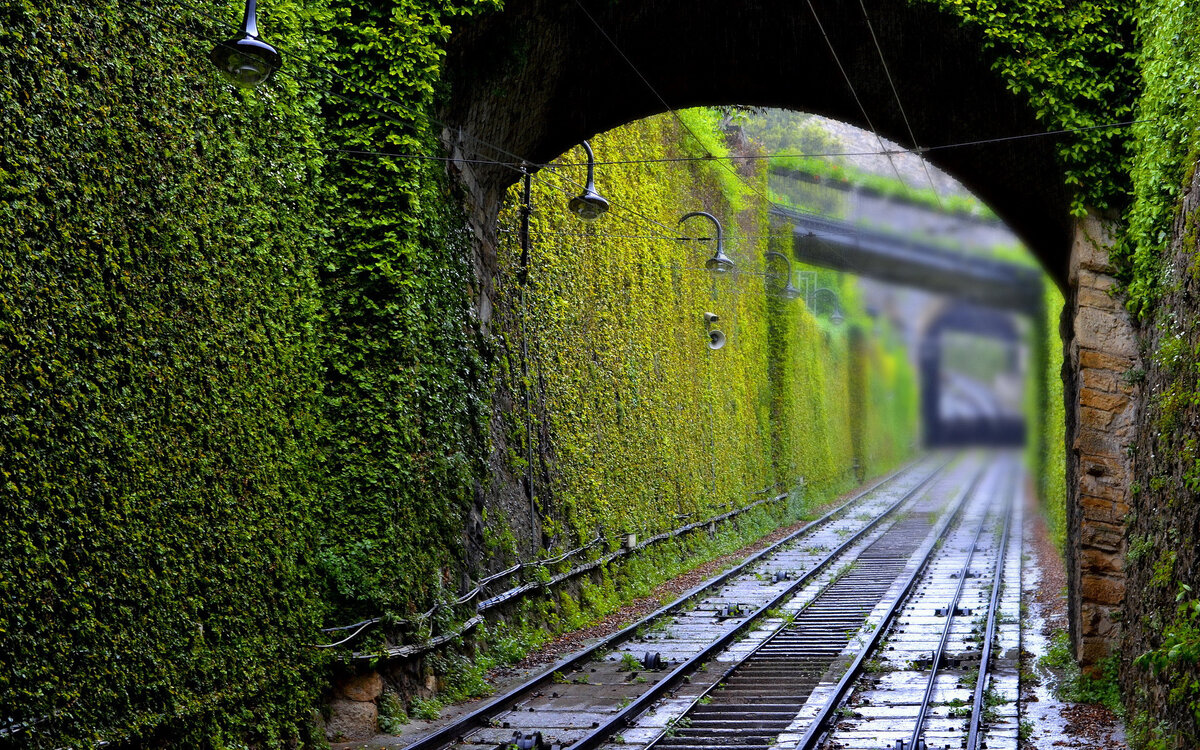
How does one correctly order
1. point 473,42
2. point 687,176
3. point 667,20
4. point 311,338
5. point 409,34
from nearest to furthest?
point 311,338, point 409,34, point 473,42, point 667,20, point 687,176

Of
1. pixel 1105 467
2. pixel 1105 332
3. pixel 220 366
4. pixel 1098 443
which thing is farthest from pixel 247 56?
pixel 1105 467

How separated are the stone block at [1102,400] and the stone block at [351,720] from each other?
7.32 metres

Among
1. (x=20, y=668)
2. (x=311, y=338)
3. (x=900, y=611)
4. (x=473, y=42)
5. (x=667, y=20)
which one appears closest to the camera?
(x=20, y=668)

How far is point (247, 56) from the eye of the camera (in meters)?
6.32

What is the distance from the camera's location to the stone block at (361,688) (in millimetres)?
8758

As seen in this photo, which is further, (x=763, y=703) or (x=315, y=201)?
(x=763, y=703)

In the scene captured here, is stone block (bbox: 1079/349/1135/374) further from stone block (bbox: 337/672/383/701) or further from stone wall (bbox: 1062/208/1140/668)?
stone block (bbox: 337/672/383/701)

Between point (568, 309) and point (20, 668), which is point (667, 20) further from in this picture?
point (20, 668)

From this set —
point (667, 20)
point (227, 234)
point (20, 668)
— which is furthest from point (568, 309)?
point (20, 668)

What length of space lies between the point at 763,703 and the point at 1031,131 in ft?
20.7

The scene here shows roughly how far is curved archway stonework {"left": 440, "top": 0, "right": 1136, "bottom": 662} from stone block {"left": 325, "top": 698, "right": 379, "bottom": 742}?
15.3 ft

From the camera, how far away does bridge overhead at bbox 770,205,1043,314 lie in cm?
1970

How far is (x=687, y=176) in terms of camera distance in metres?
23.2

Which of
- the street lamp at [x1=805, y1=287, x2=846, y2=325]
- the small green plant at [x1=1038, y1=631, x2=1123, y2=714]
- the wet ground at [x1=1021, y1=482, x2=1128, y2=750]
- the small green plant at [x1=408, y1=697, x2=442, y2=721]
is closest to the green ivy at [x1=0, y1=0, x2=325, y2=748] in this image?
the small green plant at [x1=408, y1=697, x2=442, y2=721]
